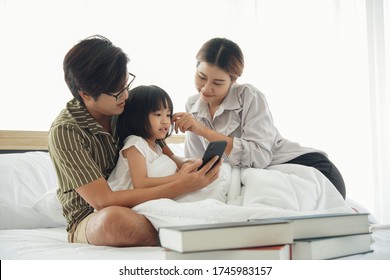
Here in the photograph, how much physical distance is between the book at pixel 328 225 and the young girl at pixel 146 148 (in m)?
0.50

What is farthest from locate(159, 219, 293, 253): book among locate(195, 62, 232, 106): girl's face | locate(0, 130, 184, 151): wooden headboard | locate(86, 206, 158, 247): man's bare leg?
locate(0, 130, 184, 151): wooden headboard

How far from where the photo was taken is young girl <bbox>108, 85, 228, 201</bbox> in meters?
1.33

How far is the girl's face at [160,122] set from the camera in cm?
142

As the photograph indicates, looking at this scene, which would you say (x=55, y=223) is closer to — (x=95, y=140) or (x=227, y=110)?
(x=95, y=140)

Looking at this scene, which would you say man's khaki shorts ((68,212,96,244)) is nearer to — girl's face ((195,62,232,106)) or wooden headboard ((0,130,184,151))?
girl's face ((195,62,232,106))

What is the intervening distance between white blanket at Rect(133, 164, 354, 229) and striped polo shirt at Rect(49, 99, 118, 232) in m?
0.19

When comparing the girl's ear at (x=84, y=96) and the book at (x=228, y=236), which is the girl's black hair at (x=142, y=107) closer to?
the girl's ear at (x=84, y=96)

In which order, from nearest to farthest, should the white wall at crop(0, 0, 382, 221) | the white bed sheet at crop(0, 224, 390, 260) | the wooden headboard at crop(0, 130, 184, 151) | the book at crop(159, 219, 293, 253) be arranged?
the book at crop(159, 219, 293, 253) → the white bed sheet at crop(0, 224, 390, 260) → the wooden headboard at crop(0, 130, 184, 151) → the white wall at crop(0, 0, 382, 221)

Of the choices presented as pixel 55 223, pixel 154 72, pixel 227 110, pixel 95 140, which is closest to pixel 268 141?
pixel 227 110

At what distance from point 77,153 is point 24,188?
1.88 feet

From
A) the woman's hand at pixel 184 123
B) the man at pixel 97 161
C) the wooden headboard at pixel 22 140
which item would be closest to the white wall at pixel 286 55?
the wooden headboard at pixel 22 140

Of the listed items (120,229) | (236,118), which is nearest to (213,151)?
(120,229)

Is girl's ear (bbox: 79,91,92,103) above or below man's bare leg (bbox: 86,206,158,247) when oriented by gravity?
above
